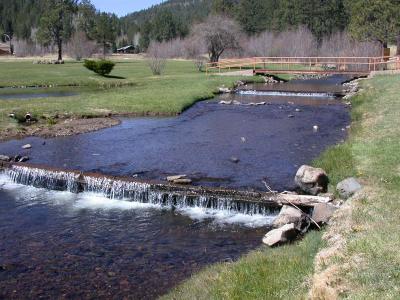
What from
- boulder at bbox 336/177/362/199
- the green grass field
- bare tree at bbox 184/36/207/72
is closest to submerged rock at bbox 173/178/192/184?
the green grass field

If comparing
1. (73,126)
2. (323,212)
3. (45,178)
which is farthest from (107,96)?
(323,212)

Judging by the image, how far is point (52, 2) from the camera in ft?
328

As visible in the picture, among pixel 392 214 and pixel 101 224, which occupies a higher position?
pixel 392 214

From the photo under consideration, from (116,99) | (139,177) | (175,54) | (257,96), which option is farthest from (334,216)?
(175,54)

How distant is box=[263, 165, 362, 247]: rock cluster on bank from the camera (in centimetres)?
1136

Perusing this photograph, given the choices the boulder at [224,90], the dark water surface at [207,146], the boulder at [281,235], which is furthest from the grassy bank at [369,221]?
the boulder at [224,90]

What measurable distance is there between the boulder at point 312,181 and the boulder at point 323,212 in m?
1.68

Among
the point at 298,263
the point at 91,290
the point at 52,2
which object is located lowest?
the point at 91,290

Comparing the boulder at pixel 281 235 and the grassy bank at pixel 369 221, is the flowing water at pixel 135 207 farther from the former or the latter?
the grassy bank at pixel 369 221

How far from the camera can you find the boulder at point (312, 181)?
1405 cm

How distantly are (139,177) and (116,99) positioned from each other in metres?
19.4

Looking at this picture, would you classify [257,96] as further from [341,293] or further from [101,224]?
[341,293]

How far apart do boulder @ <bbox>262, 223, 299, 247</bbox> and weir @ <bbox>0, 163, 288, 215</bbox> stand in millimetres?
2035

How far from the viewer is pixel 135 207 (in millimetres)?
14703
